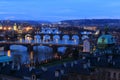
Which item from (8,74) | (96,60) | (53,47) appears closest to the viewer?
(8,74)

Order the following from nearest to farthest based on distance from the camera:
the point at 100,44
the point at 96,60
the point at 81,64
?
the point at 81,64 < the point at 96,60 < the point at 100,44

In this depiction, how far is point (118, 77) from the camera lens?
32375mm

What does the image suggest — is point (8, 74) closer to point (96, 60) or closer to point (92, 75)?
point (92, 75)

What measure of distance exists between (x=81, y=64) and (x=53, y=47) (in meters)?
72.4

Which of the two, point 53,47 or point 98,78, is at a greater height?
point 98,78

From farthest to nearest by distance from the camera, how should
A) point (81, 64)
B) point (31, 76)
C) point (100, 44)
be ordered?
point (100, 44) → point (81, 64) → point (31, 76)

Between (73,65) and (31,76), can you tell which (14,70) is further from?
(73,65)

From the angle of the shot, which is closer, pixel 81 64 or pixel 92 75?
pixel 92 75

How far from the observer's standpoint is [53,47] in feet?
341

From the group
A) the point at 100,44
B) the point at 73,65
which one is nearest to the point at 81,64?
the point at 73,65

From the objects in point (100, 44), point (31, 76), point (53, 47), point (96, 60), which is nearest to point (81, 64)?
point (96, 60)

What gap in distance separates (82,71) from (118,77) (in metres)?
4.06

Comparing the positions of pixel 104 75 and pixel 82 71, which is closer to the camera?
pixel 82 71

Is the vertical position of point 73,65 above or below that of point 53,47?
above
